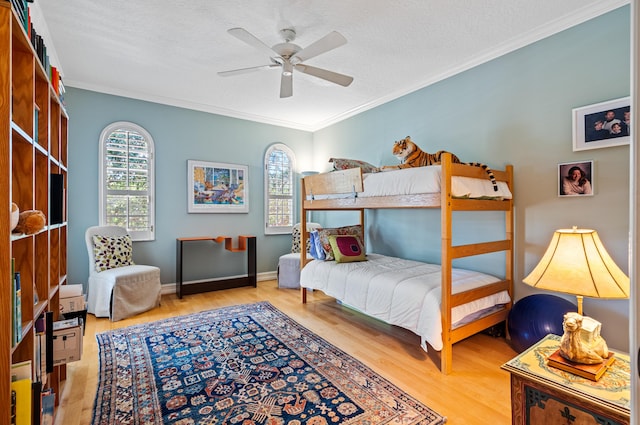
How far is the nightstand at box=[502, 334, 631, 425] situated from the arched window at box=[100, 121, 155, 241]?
4271mm

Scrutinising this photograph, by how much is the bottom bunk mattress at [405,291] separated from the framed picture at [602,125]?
1311mm

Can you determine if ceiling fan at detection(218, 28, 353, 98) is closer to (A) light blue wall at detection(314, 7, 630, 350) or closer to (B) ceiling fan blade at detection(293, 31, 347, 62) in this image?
(B) ceiling fan blade at detection(293, 31, 347, 62)

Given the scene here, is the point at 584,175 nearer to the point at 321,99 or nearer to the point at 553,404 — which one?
the point at 553,404

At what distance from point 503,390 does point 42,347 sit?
267cm

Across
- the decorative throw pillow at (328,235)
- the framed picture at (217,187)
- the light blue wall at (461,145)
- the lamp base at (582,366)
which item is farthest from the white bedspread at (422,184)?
the framed picture at (217,187)

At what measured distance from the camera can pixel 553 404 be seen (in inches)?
49.4

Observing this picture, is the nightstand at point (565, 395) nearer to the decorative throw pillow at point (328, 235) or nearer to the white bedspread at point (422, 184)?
the white bedspread at point (422, 184)

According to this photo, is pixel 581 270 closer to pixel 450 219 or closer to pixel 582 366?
pixel 582 366

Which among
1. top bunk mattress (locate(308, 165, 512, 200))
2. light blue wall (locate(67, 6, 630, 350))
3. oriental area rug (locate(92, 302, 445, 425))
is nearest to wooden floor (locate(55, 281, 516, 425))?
oriental area rug (locate(92, 302, 445, 425))

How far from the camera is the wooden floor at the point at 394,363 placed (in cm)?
185

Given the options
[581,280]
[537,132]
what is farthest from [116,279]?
[537,132]

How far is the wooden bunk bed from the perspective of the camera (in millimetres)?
2266

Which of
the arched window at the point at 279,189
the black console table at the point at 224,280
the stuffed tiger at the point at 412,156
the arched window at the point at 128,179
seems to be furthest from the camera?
the arched window at the point at 279,189

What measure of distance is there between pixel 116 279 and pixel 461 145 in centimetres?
394
